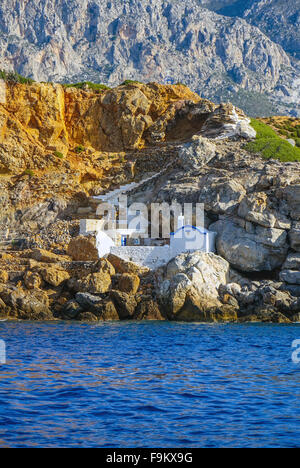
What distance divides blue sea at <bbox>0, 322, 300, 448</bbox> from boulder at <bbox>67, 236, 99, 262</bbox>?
1298 centimetres

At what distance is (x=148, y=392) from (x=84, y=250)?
78.9ft

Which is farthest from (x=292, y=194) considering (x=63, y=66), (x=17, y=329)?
(x=63, y=66)

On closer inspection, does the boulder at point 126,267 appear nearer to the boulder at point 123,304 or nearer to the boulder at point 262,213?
the boulder at point 123,304

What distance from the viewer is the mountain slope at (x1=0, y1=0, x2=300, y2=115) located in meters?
113

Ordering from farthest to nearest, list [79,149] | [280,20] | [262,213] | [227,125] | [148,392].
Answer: [280,20] → [79,149] → [227,125] → [262,213] → [148,392]

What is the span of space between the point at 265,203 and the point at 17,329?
1687cm

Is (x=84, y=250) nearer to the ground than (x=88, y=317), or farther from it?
farther from it

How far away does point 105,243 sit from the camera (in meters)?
38.8

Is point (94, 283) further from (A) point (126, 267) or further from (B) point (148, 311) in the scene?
(B) point (148, 311)

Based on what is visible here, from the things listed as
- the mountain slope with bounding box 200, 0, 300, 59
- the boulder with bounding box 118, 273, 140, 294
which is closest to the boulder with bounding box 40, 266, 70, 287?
the boulder with bounding box 118, 273, 140, 294

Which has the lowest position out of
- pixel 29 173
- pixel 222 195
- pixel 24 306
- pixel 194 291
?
pixel 24 306

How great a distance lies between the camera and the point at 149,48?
394 ft

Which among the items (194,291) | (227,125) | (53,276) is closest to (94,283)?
(53,276)
